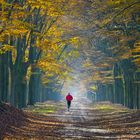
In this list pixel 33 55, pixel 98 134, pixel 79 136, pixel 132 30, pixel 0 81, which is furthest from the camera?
pixel 33 55

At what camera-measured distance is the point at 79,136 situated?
20.3 meters

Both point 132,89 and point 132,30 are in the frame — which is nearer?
point 132,30

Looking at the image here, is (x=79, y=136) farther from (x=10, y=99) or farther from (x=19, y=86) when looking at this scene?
(x=19, y=86)

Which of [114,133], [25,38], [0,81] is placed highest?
[25,38]

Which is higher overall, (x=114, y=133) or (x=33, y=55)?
(x=33, y=55)

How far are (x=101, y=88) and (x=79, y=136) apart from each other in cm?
7497

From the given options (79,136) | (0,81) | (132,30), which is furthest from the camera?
(132,30)

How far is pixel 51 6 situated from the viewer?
36.9 m

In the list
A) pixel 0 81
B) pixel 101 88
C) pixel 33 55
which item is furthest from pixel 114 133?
pixel 101 88

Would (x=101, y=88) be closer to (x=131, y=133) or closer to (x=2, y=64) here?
(x=2, y=64)

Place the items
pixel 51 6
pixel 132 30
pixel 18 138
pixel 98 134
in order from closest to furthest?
pixel 18 138, pixel 98 134, pixel 51 6, pixel 132 30

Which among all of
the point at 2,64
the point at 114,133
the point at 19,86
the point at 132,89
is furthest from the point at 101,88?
the point at 114,133

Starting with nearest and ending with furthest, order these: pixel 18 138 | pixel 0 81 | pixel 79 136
A: pixel 18 138
pixel 79 136
pixel 0 81

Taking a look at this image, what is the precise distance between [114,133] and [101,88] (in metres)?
73.0
